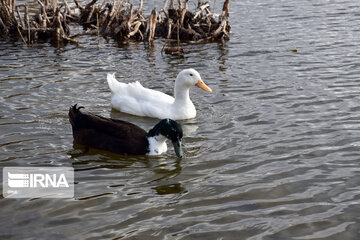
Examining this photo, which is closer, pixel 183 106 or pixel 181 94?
pixel 183 106

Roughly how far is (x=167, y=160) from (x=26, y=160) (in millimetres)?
1876

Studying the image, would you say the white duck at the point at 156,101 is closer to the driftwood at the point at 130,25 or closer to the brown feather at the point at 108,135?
the brown feather at the point at 108,135

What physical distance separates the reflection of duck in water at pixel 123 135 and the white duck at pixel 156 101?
1583 millimetres

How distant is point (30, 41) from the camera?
1470cm

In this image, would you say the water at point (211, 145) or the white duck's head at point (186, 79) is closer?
the water at point (211, 145)

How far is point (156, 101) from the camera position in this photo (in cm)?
929

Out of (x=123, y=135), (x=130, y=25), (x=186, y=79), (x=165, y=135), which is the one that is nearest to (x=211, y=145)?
(x=165, y=135)

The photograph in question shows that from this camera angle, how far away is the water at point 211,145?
5.52 meters

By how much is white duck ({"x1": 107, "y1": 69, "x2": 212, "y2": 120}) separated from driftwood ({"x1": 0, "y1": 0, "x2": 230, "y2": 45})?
16.4ft

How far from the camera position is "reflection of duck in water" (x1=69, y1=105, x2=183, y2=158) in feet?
23.9

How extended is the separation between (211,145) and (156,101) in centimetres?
193

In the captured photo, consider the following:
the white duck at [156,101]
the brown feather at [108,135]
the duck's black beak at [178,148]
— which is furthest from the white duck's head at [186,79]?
the duck's black beak at [178,148]

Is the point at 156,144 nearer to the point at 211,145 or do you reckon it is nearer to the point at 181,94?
the point at 211,145

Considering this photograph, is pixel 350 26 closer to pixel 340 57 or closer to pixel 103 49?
pixel 340 57
